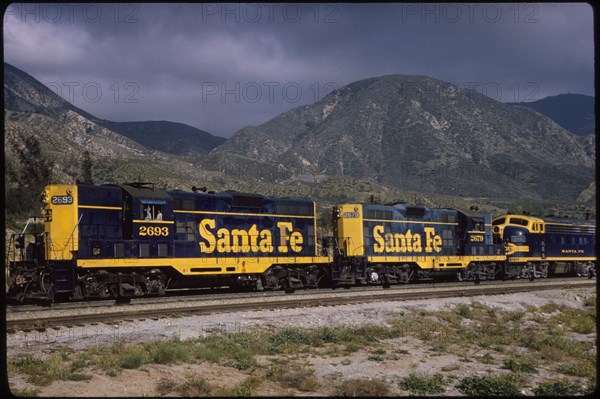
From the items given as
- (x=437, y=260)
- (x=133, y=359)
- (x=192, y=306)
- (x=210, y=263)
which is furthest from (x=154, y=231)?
(x=437, y=260)

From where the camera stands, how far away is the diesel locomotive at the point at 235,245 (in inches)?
833

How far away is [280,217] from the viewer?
2834cm

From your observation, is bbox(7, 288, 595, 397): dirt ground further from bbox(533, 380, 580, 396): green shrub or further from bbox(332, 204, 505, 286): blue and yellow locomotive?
bbox(332, 204, 505, 286): blue and yellow locomotive

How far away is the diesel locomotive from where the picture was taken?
21156 mm

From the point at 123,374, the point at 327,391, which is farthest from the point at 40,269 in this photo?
the point at 327,391

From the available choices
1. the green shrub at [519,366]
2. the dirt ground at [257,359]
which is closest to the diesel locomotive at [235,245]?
the dirt ground at [257,359]

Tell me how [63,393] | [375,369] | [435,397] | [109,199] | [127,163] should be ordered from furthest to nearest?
[127,163], [109,199], [375,369], [435,397], [63,393]

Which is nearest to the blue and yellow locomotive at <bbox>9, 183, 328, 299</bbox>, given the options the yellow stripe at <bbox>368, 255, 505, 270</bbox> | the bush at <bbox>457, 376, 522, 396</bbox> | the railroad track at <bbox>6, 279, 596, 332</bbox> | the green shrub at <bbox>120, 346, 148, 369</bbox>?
the railroad track at <bbox>6, 279, 596, 332</bbox>

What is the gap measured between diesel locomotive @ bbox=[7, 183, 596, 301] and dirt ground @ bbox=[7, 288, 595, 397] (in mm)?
4935

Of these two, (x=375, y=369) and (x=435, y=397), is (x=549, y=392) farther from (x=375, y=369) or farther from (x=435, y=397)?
(x=375, y=369)

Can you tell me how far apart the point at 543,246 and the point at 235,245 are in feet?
84.0

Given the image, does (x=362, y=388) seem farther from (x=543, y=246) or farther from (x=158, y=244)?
(x=543, y=246)

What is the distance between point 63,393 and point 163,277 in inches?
530

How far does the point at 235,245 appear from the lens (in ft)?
86.0
